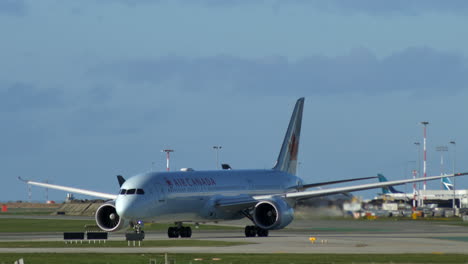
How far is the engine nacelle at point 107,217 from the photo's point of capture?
66750 mm

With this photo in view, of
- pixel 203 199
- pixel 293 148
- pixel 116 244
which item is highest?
pixel 293 148

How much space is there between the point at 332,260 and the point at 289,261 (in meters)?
2.00

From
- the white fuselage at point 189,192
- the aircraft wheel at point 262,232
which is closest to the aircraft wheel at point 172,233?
the white fuselage at point 189,192

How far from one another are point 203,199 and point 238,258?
2451 centimetres

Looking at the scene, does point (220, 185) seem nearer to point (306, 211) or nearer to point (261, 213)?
point (261, 213)

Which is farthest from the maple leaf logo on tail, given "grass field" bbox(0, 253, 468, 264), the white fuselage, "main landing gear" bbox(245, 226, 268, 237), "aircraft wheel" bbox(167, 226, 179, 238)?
"grass field" bbox(0, 253, 468, 264)

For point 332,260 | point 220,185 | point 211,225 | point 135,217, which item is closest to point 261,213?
point 220,185

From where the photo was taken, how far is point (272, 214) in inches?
2756

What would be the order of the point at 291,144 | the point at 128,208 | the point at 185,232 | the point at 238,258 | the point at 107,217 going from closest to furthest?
1. the point at 238,258
2. the point at 128,208
3. the point at 107,217
4. the point at 185,232
5. the point at 291,144

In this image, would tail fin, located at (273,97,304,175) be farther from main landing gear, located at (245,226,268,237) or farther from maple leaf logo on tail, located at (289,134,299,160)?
main landing gear, located at (245,226,268,237)

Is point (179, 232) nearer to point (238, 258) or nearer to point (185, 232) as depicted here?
point (185, 232)

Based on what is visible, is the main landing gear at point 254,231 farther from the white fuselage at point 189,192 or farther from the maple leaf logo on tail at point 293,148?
the maple leaf logo on tail at point 293,148

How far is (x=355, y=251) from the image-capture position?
162ft

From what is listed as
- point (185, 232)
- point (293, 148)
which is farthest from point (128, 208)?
point (293, 148)
